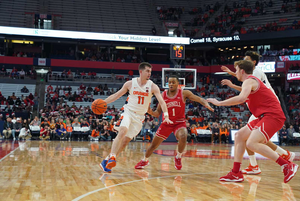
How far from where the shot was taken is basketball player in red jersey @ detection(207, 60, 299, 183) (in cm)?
502

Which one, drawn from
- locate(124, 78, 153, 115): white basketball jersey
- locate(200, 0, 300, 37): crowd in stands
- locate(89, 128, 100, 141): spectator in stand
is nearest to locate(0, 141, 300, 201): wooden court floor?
locate(124, 78, 153, 115): white basketball jersey

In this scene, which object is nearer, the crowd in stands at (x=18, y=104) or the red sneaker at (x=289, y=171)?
the red sneaker at (x=289, y=171)

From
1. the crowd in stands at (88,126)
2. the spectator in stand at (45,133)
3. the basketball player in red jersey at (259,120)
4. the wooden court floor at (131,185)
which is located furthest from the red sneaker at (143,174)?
the spectator in stand at (45,133)

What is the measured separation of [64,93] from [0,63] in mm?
9097

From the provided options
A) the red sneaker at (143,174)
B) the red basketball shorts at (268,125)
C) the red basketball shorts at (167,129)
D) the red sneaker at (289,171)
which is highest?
the red basketball shorts at (268,125)

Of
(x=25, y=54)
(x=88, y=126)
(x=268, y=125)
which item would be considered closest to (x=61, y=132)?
(x=88, y=126)

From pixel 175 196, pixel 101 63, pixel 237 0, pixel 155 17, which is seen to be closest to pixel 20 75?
pixel 101 63

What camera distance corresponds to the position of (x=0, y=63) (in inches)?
1216

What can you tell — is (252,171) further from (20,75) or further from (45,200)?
(20,75)

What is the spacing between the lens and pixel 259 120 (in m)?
5.34

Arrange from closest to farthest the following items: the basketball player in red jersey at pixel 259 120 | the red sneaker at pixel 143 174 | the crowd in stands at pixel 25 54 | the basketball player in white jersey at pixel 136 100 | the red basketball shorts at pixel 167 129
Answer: the basketball player in red jersey at pixel 259 120 < the red sneaker at pixel 143 174 < the basketball player in white jersey at pixel 136 100 < the red basketball shorts at pixel 167 129 < the crowd in stands at pixel 25 54

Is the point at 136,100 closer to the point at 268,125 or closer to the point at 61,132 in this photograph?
the point at 268,125

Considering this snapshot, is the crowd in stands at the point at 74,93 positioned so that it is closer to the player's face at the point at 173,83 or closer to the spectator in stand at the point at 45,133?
the spectator in stand at the point at 45,133

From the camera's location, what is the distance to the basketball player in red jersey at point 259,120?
198 inches
